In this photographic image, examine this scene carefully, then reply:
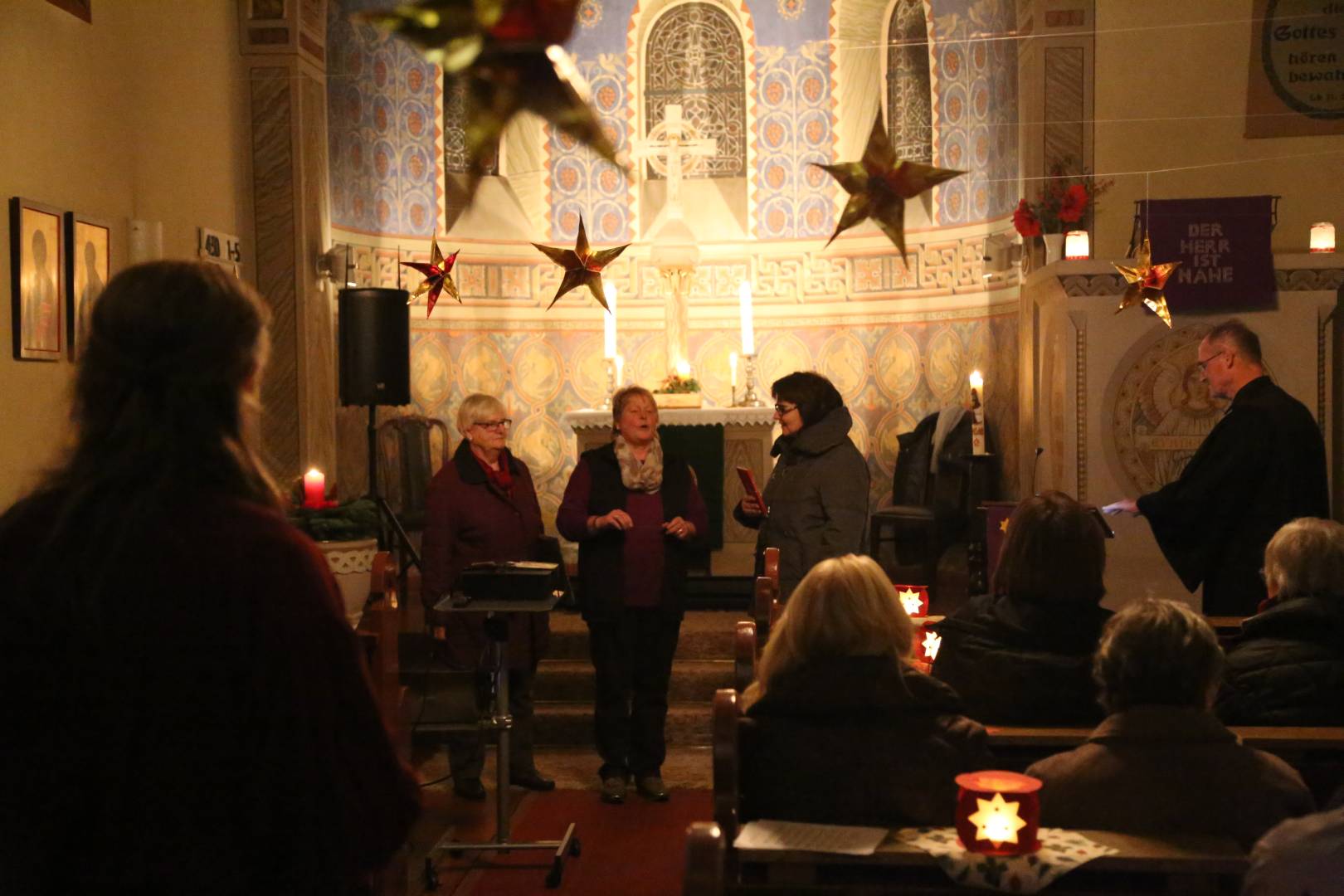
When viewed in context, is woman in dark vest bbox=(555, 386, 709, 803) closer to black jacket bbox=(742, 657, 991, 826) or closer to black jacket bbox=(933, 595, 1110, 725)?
black jacket bbox=(933, 595, 1110, 725)

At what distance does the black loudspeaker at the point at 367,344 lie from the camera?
8.26 m

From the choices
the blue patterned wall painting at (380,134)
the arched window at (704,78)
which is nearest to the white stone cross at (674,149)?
the arched window at (704,78)

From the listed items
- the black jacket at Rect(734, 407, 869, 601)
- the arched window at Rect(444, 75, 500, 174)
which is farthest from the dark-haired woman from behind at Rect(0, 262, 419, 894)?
the arched window at Rect(444, 75, 500, 174)

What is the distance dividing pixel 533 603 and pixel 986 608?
1604 millimetres

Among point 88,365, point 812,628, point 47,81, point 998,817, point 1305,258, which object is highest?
point 47,81

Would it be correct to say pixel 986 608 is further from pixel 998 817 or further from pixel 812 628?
pixel 998 817

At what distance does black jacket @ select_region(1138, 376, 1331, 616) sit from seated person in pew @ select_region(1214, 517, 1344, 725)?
6.20 ft

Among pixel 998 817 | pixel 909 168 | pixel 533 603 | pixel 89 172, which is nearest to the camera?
pixel 998 817

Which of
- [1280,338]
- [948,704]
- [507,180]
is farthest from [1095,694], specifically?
[507,180]

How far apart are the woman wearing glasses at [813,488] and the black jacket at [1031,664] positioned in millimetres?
2110

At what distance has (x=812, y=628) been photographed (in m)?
2.85

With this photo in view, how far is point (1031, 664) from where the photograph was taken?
320 centimetres

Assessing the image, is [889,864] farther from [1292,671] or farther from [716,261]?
[716,261]

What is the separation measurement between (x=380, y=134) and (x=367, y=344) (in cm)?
286
